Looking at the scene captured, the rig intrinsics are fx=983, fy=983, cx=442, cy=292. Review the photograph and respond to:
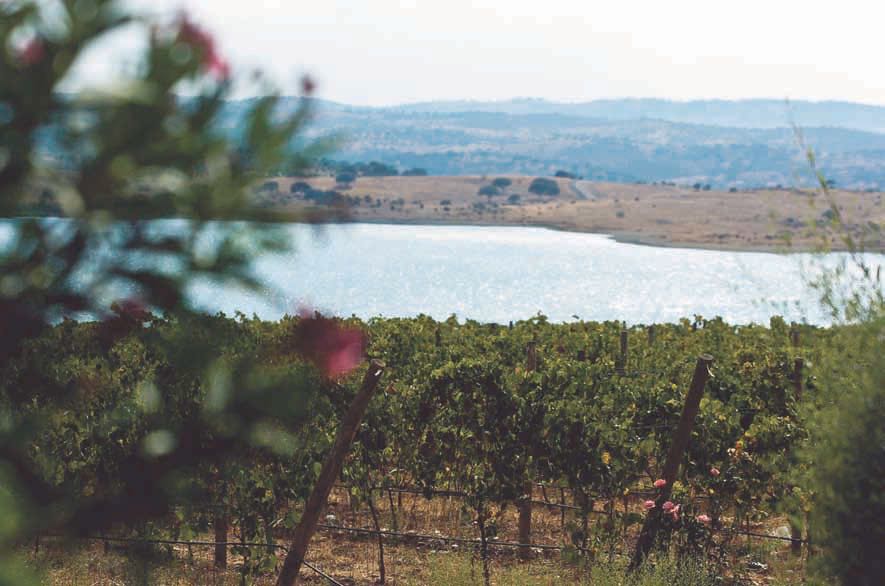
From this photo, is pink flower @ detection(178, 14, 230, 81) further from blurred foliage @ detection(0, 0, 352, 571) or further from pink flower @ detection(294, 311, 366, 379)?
pink flower @ detection(294, 311, 366, 379)

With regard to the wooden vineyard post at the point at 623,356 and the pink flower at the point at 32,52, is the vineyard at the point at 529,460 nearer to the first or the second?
the wooden vineyard post at the point at 623,356

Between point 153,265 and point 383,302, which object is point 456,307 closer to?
point 383,302

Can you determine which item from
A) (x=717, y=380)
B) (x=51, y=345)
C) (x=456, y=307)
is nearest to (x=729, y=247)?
(x=456, y=307)

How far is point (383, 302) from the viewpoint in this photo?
8588cm

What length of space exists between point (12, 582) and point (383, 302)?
84800 millimetres

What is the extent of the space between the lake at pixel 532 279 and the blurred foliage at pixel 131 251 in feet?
170

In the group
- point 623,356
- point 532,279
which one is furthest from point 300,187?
point 532,279

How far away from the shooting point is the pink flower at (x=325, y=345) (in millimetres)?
1635

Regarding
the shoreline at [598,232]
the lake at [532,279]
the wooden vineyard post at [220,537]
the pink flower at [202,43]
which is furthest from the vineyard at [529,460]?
the shoreline at [598,232]

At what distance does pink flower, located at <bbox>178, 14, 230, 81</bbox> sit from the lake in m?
52.2

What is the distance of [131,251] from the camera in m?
1.44

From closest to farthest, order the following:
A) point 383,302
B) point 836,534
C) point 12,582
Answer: point 12,582
point 836,534
point 383,302

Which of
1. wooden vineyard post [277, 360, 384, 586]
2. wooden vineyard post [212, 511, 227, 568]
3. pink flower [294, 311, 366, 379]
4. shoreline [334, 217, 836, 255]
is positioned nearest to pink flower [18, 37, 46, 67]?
pink flower [294, 311, 366, 379]

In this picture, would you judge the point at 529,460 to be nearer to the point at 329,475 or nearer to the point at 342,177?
the point at 329,475
